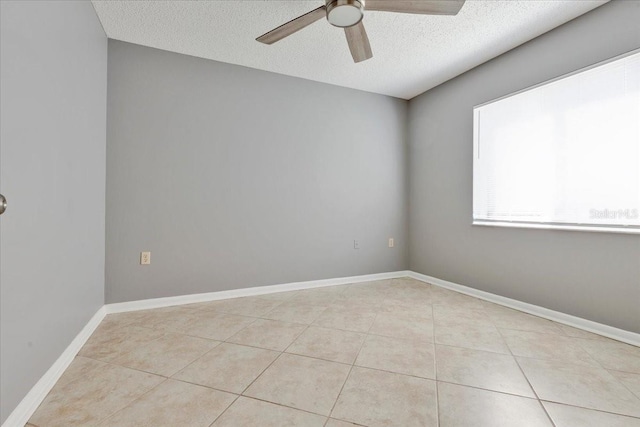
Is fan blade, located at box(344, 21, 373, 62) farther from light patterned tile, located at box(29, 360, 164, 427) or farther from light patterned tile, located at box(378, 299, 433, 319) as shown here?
light patterned tile, located at box(29, 360, 164, 427)

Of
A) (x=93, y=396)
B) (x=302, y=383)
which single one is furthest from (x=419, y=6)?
(x=93, y=396)

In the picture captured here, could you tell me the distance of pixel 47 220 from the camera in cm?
141

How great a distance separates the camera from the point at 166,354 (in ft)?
5.67

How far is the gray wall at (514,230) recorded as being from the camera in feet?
6.54

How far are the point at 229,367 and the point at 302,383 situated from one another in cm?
43

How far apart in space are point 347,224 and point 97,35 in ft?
9.27

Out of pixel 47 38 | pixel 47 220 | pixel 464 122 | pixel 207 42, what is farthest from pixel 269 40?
pixel 464 122

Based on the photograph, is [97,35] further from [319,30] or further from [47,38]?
[319,30]

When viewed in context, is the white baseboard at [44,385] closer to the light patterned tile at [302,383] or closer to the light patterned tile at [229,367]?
the light patterned tile at [229,367]

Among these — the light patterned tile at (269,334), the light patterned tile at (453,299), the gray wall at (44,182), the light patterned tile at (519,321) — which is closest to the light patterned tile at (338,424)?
the light patterned tile at (269,334)

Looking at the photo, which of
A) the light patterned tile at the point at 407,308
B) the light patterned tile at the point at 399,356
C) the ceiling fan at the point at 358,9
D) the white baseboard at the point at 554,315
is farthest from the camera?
the light patterned tile at the point at 407,308

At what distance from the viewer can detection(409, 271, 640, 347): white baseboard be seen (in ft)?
6.37

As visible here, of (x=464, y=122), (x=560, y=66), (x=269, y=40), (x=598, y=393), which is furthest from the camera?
(x=464, y=122)

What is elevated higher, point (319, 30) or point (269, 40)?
point (319, 30)
